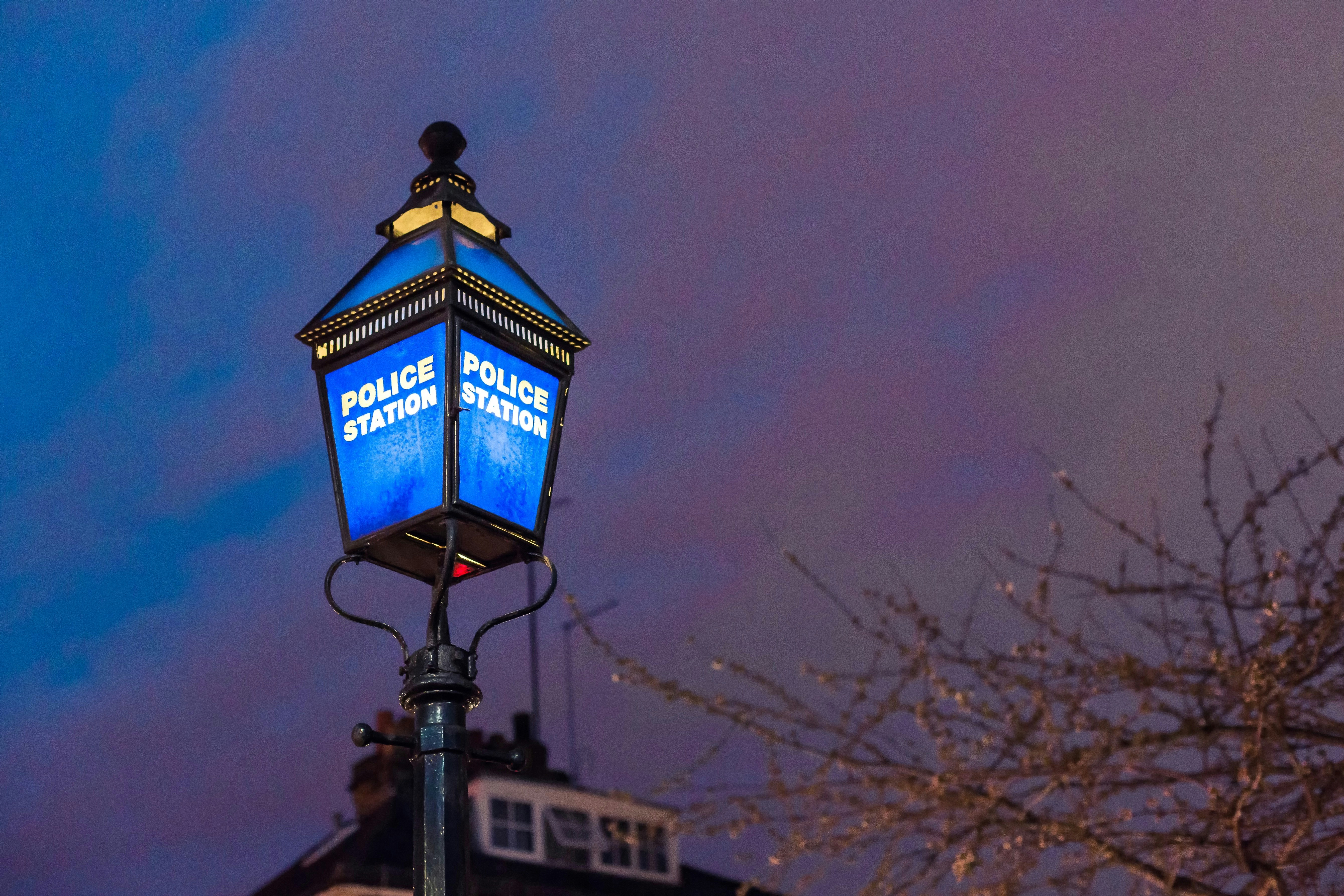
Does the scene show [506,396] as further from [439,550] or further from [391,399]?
[439,550]

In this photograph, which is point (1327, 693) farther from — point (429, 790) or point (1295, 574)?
point (429, 790)

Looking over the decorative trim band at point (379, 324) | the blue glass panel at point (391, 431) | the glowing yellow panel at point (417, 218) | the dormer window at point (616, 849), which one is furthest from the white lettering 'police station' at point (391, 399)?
the dormer window at point (616, 849)

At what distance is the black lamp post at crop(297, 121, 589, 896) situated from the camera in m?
3.74

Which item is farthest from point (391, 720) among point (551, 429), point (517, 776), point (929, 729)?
point (551, 429)

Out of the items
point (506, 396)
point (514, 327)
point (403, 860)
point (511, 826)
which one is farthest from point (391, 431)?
point (511, 826)

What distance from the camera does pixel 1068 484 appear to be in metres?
6.02

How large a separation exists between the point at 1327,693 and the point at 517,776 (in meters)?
15.7

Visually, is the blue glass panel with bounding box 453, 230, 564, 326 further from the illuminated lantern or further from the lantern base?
the lantern base

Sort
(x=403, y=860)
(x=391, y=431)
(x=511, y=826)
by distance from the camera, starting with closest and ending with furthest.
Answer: (x=391, y=431), (x=403, y=860), (x=511, y=826)

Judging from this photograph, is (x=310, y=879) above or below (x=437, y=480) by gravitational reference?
above

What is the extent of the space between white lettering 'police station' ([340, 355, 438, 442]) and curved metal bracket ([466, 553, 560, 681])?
473 mm

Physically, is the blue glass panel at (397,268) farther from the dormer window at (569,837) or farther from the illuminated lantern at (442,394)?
the dormer window at (569,837)

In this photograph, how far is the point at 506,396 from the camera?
4.00m

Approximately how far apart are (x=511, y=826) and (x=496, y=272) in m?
17.5
